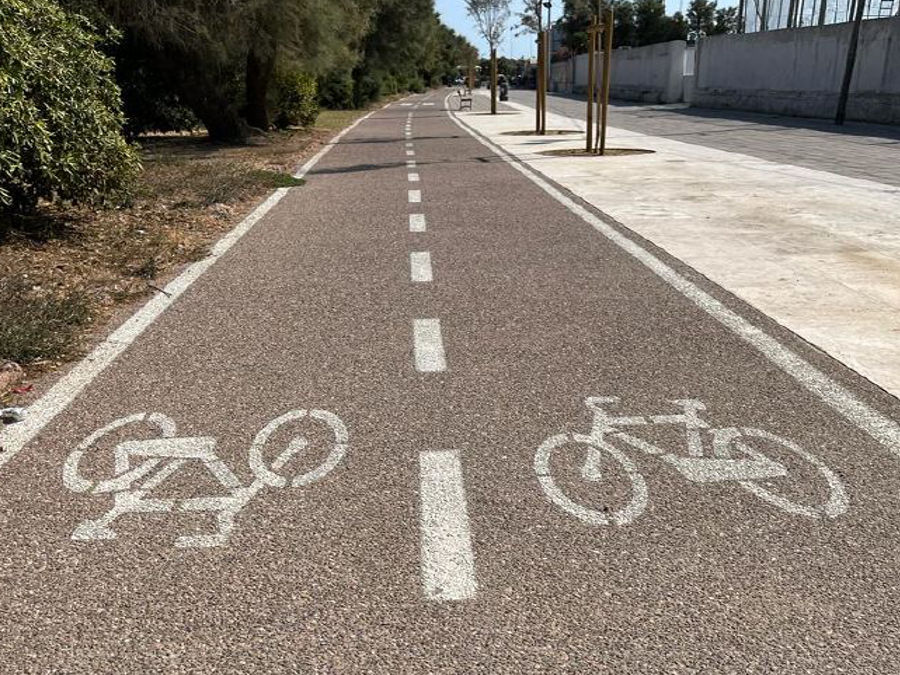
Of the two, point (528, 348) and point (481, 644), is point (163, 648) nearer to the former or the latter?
point (481, 644)

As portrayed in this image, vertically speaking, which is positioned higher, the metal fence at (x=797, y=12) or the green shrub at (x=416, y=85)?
the metal fence at (x=797, y=12)

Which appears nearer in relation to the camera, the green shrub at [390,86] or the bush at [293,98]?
the bush at [293,98]

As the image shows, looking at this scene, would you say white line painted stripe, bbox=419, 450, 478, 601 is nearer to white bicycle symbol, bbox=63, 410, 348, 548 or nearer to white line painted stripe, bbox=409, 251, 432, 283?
white bicycle symbol, bbox=63, 410, 348, 548

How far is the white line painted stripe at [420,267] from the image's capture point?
Answer: 7133 mm

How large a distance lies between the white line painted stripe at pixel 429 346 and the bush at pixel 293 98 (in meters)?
21.7

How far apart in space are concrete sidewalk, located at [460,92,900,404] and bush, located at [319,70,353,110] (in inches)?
1191

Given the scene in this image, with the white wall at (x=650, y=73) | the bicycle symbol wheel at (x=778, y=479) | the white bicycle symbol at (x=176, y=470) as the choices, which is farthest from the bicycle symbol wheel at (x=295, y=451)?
the white wall at (x=650, y=73)

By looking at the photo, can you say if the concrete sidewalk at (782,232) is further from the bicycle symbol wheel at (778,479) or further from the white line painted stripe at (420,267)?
the white line painted stripe at (420,267)

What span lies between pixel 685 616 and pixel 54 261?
6.71 meters

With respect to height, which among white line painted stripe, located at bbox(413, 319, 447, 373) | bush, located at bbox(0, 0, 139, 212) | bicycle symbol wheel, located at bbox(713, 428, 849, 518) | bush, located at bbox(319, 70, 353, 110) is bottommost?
bush, located at bbox(319, 70, 353, 110)

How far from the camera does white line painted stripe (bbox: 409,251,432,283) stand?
713 cm

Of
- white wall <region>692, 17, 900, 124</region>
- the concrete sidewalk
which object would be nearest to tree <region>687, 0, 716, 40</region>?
white wall <region>692, 17, 900, 124</region>

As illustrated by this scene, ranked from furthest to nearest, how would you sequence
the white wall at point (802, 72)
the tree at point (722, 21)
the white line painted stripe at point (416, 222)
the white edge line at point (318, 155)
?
the tree at point (722, 21) < the white wall at point (802, 72) < the white edge line at point (318, 155) < the white line painted stripe at point (416, 222)

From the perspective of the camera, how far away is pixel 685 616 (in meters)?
2.66
